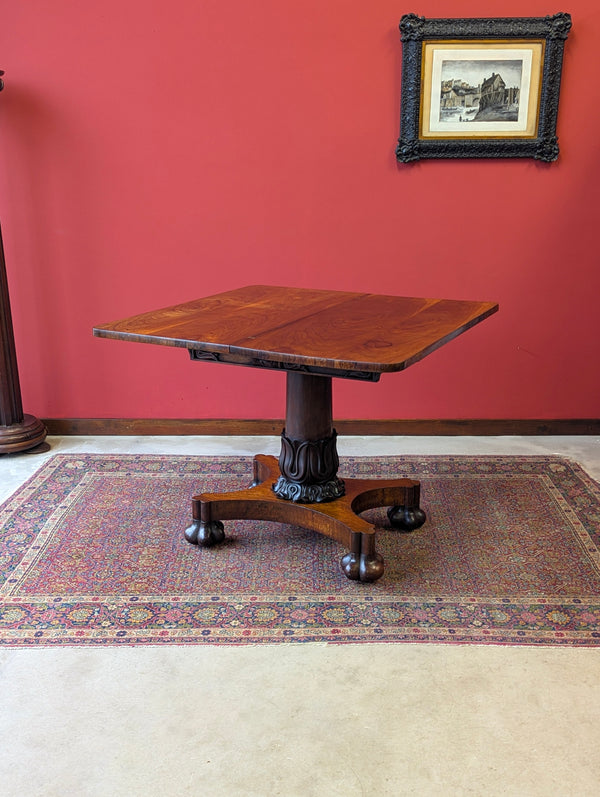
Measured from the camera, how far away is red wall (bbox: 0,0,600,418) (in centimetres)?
375

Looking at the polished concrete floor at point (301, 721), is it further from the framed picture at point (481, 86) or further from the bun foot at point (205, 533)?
the framed picture at point (481, 86)

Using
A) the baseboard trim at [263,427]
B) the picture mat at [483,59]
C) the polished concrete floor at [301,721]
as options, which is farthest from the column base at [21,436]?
the picture mat at [483,59]

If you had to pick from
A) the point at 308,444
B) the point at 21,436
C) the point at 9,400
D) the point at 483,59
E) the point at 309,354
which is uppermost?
the point at 483,59

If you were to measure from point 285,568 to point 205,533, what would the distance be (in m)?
0.32

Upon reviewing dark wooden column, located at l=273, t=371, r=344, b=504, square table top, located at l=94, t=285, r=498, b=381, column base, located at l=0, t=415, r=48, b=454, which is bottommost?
column base, located at l=0, t=415, r=48, b=454

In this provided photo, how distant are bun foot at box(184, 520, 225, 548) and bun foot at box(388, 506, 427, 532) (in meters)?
0.64

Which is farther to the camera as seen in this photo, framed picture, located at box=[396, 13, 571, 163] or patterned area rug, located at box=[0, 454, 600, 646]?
framed picture, located at box=[396, 13, 571, 163]

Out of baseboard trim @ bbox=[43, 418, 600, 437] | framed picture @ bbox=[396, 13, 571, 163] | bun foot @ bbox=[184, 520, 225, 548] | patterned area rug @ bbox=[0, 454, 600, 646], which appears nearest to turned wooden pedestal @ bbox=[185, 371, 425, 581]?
bun foot @ bbox=[184, 520, 225, 548]

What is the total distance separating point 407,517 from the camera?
121 inches

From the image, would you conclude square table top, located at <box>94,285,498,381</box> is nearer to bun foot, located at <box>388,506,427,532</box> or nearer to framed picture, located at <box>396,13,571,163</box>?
bun foot, located at <box>388,506,427,532</box>

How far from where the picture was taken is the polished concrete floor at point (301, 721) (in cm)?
185

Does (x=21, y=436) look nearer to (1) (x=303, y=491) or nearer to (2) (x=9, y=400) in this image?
(2) (x=9, y=400)

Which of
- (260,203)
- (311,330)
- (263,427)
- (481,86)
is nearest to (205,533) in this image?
(311,330)

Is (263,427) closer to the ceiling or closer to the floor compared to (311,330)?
closer to the floor
